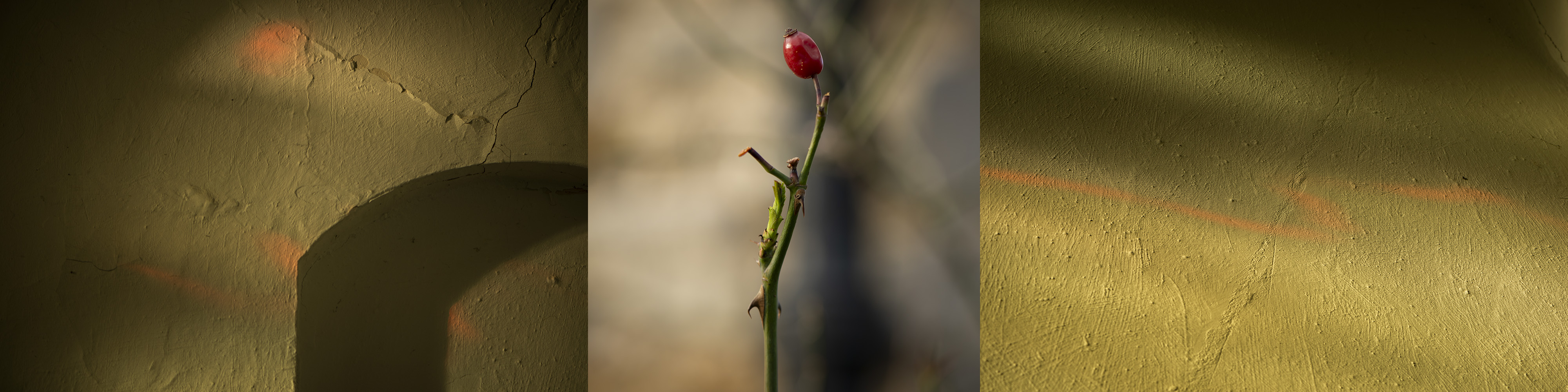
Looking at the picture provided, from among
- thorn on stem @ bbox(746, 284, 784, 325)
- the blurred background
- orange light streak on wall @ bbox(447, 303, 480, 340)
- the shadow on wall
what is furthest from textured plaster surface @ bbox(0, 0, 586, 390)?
thorn on stem @ bbox(746, 284, 784, 325)

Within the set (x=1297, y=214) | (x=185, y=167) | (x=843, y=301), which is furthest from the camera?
(x=185, y=167)

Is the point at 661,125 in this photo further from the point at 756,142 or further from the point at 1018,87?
the point at 1018,87

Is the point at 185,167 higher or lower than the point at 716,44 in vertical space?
lower

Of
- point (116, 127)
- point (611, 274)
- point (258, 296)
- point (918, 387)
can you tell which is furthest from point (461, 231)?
point (918, 387)

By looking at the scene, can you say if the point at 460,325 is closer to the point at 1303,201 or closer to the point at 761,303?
the point at 761,303

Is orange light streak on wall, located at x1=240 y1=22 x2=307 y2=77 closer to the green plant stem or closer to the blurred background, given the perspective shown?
the blurred background

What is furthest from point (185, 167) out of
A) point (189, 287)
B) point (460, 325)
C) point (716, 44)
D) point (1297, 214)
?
point (1297, 214)

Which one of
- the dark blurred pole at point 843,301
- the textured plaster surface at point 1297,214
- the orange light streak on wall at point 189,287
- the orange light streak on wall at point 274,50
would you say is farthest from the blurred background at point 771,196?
the orange light streak on wall at point 189,287

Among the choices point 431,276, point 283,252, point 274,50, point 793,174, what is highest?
point 793,174
